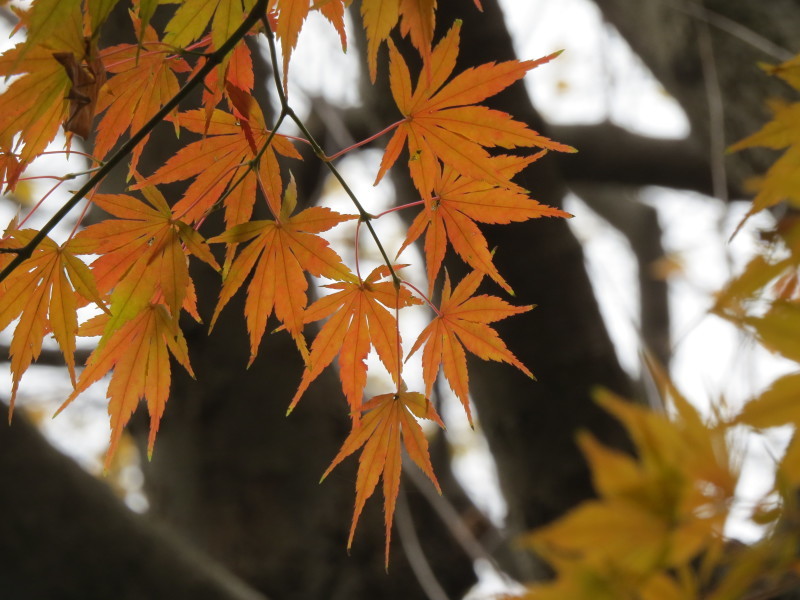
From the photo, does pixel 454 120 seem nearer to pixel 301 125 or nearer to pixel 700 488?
pixel 301 125

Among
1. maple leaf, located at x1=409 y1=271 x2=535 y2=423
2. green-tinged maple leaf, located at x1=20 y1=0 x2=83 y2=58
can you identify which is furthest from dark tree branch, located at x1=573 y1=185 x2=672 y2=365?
green-tinged maple leaf, located at x1=20 y1=0 x2=83 y2=58

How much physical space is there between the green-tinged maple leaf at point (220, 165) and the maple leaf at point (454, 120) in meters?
0.08

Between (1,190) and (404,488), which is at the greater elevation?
(1,190)

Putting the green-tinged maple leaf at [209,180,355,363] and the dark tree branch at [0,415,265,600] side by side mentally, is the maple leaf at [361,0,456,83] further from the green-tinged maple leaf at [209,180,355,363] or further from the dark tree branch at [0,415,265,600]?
the dark tree branch at [0,415,265,600]

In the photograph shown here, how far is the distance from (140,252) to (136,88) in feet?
0.39

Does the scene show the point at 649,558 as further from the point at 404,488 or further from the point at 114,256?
the point at 404,488

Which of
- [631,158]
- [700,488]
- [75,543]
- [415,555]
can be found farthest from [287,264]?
[631,158]

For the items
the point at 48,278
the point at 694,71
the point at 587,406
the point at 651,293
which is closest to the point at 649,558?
the point at 48,278

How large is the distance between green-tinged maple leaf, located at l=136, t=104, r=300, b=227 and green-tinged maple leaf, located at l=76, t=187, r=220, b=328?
2 cm

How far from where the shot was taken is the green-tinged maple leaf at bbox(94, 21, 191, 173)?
448mm

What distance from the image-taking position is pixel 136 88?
46cm

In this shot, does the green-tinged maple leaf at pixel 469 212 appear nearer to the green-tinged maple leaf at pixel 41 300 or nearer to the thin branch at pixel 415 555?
the green-tinged maple leaf at pixel 41 300

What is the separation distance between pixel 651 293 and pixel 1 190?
2.47 m

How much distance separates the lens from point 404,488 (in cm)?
117
